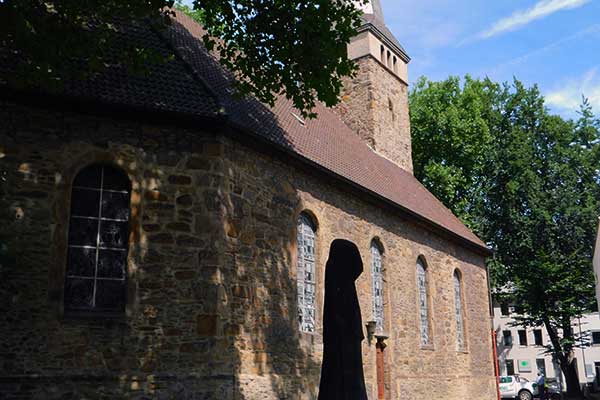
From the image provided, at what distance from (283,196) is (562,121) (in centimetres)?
2331

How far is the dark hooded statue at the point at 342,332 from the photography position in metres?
6.12

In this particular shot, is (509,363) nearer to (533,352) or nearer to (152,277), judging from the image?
(533,352)

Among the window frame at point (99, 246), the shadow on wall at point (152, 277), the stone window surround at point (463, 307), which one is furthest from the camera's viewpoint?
the stone window surround at point (463, 307)

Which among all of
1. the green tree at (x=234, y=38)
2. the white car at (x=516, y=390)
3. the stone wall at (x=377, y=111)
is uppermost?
the stone wall at (x=377, y=111)

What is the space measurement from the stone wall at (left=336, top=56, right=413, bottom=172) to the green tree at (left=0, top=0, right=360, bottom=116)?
12572mm

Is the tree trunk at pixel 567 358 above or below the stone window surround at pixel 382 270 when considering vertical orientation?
below

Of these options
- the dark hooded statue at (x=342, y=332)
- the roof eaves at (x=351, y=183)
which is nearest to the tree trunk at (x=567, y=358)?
the roof eaves at (x=351, y=183)

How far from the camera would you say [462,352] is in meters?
20.5

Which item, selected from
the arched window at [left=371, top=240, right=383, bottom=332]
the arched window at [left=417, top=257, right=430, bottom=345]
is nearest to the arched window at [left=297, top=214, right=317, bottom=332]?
the arched window at [left=371, top=240, right=383, bottom=332]

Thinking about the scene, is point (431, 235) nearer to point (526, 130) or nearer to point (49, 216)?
point (49, 216)

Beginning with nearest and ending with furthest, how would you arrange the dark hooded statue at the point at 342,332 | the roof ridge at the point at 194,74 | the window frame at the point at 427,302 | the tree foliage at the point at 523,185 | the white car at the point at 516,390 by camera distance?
the dark hooded statue at the point at 342,332 → the roof ridge at the point at 194,74 → the window frame at the point at 427,302 → the tree foliage at the point at 523,185 → the white car at the point at 516,390

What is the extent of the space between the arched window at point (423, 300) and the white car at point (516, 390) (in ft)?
46.2

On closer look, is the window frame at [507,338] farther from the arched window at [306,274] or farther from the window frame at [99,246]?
the window frame at [99,246]

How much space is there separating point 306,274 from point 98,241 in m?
4.91
